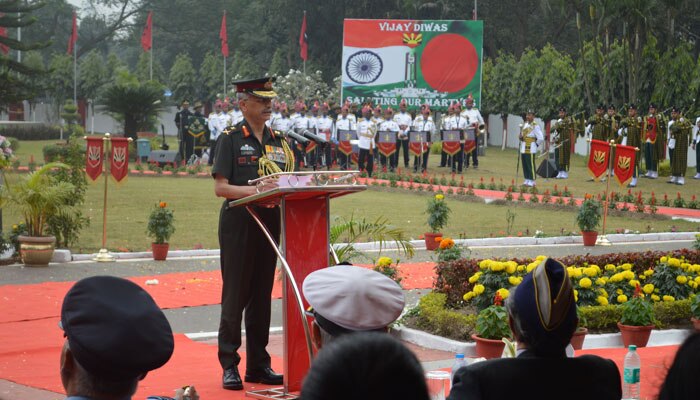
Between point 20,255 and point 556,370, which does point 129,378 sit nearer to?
point 556,370

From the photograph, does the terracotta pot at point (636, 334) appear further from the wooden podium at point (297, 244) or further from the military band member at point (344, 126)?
the military band member at point (344, 126)

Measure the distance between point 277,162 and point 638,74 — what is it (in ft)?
103

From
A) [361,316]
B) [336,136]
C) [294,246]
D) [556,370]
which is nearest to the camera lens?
[556,370]

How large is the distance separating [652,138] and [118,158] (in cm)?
1792

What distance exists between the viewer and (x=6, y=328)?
9578 millimetres

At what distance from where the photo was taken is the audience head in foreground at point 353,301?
4.28m

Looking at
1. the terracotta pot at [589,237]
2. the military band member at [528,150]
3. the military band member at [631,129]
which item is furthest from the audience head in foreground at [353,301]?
the military band member at [631,129]

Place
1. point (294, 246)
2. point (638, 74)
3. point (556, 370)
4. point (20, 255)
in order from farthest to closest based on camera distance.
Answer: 1. point (638, 74)
2. point (20, 255)
3. point (294, 246)
4. point (556, 370)

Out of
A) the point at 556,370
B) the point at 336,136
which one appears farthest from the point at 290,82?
the point at 556,370

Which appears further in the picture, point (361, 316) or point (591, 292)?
point (591, 292)

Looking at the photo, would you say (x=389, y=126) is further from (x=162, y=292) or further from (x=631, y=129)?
(x=162, y=292)

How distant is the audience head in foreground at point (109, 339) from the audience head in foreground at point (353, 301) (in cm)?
138

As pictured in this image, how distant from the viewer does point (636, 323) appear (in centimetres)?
934

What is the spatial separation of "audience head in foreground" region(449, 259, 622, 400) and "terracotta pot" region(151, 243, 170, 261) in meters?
11.3
